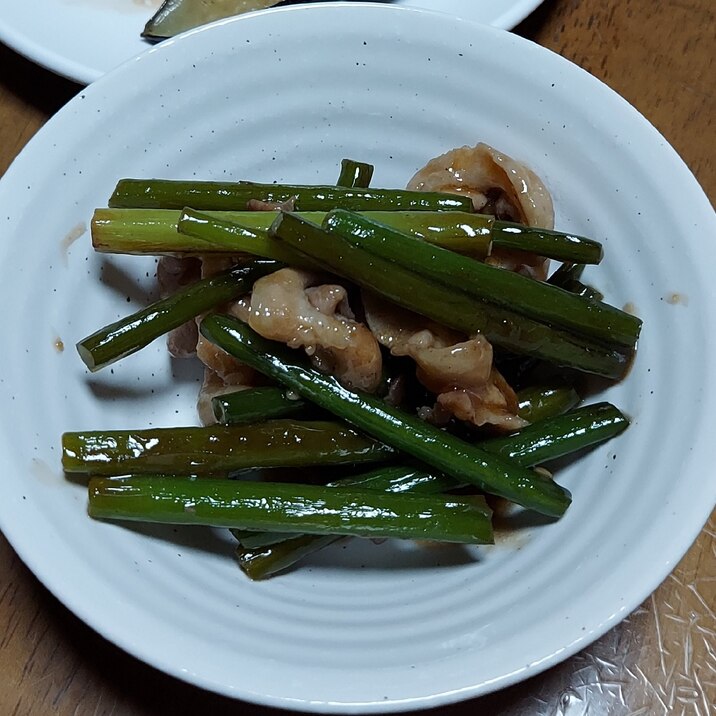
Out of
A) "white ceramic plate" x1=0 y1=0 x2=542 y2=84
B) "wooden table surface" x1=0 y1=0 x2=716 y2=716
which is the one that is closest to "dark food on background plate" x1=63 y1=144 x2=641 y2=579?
"wooden table surface" x1=0 y1=0 x2=716 y2=716

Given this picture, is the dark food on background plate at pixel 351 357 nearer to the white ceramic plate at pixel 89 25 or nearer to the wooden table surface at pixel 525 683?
the wooden table surface at pixel 525 683

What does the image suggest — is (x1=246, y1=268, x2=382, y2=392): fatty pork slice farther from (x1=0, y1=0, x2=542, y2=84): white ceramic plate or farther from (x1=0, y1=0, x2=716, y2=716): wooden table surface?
(x1=0, y1=0, x2=542, y2=84): white ceramic plate

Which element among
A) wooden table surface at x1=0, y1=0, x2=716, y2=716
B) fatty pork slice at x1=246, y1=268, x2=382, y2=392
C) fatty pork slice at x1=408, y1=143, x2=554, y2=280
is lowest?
wooden table surface at x1=0, y1=0, x2=716, y2=716

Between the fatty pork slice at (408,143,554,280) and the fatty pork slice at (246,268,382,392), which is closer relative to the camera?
the fatty pork slice at (246,268,382,392)

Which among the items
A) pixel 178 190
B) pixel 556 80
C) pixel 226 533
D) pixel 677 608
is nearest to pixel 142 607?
pixel 226 533

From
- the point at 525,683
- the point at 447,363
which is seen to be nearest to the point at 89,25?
the point at 447,363

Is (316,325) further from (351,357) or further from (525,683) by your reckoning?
(525,683)
